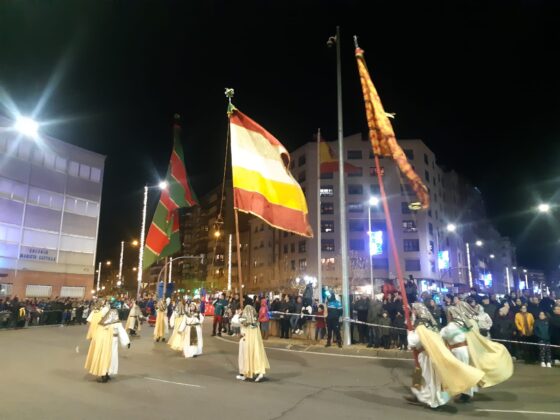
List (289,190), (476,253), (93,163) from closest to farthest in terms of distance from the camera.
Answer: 1. (289,190)
2. (93,163)
3. (476,253)

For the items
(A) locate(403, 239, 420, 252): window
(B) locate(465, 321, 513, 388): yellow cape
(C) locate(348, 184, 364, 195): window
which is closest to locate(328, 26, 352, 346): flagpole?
(B) locate(465, 321, 513, 388): yellow cape

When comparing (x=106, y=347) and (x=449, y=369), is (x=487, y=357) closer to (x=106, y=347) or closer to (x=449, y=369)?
(x=449, y=369)

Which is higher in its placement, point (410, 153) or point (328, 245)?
point (410, 153)

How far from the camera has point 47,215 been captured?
4103 cm

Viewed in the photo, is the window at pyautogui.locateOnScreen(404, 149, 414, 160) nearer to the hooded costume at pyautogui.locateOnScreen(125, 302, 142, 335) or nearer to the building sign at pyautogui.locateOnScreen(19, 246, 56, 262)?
the building sign at pyautogui.locateOnScreen(19, 246, 56, 262)

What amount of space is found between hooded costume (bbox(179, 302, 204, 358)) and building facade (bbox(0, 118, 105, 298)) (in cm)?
2864

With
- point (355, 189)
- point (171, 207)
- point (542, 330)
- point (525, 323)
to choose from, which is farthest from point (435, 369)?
point (355, 189)

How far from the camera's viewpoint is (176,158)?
63.0 feet

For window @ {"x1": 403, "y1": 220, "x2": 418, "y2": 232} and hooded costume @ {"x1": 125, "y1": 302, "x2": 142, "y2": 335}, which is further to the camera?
window @ {"x1": 403, "y1": 220, "x2": 418, "y2": 232}

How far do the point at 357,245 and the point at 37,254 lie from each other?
47.7 metres

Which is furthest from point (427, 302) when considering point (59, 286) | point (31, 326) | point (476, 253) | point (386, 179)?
point (476, 253)

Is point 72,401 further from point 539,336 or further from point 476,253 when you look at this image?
point 476,253

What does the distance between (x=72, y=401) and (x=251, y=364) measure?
3871 mm

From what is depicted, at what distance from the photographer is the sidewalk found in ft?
47.8
